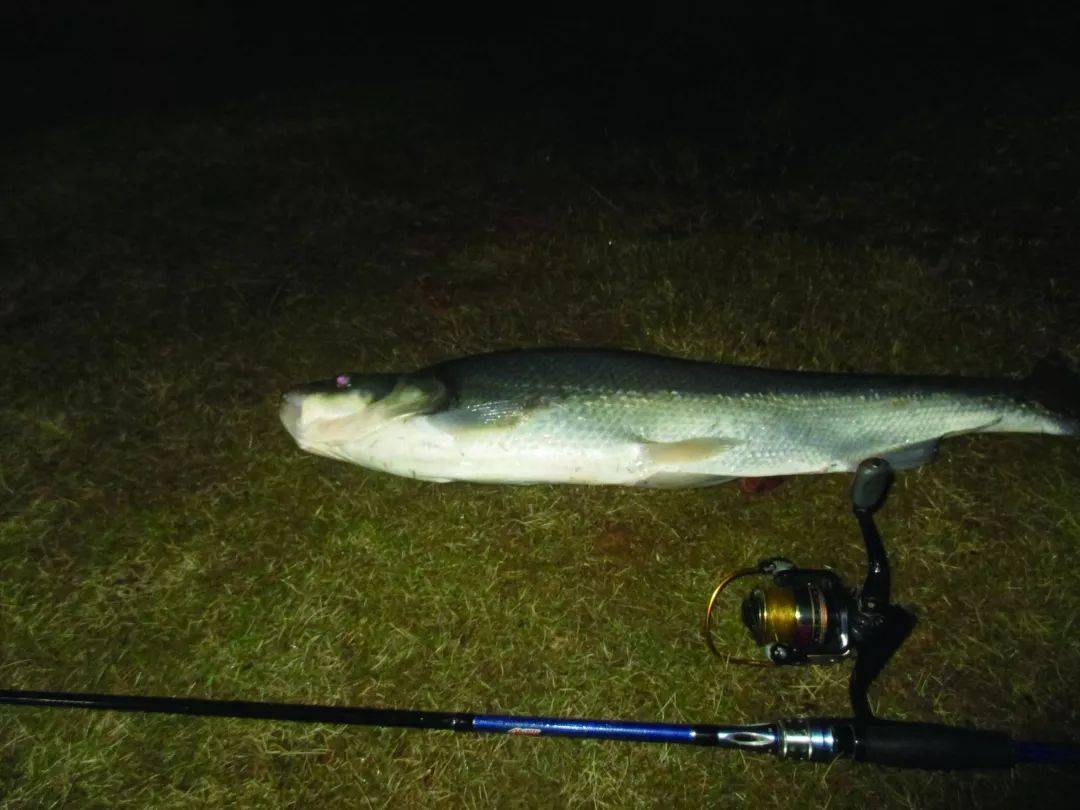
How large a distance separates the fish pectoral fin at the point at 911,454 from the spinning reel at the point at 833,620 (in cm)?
36

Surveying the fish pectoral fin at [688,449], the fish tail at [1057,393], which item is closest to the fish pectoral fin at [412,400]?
the fish pectoral fin at [688,449]

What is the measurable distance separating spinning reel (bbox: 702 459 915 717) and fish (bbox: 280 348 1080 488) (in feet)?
1.31

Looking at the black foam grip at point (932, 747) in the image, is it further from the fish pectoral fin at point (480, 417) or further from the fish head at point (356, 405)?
the fish head at point (356, 405)

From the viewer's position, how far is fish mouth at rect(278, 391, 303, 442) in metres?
3.65

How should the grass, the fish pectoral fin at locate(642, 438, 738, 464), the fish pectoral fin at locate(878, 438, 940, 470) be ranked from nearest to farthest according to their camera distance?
the grass
the fish pectoral fin at locate(642, 438, 738, 464)
the fish pectoral fin at locate(878, 438, 940, 470)

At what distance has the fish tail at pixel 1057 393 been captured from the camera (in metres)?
3.63

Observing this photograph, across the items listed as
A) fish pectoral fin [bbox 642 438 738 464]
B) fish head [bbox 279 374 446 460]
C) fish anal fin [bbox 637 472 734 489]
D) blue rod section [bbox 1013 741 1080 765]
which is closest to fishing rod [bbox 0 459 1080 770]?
blue rod section [bbox 1013 741 1080 765]

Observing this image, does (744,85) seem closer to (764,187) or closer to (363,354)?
(764,187)

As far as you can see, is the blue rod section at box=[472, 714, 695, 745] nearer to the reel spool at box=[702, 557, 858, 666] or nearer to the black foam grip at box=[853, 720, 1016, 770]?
the reel spool at box=[702, 557, 858, 666]

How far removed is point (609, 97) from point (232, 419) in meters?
5.35

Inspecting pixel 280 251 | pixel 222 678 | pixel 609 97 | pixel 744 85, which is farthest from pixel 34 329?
pixel 744 85

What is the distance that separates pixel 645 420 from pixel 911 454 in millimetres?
1492

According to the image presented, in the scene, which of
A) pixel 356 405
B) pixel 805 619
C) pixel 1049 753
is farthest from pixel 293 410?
pixel 1049 753

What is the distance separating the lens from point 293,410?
3668mm
